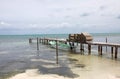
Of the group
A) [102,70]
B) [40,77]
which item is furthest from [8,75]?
[102,70]

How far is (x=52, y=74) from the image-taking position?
64.8 feet

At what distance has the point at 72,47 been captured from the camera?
145ft

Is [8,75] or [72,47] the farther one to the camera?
[72,47]

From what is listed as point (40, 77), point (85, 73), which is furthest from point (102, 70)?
point (40, 77)

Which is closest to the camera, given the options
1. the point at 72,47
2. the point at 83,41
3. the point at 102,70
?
the point at 102,70

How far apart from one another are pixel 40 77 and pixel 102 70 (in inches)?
251

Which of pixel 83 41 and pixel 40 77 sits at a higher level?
pixel 83 41

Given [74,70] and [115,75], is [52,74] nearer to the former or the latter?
[74,70]

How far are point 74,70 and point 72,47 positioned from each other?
22852 mm

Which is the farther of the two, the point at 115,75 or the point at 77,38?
the point at 77,38

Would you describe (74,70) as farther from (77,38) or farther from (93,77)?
(77,38)

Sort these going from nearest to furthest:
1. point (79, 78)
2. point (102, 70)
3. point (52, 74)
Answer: point (79, 78) → point (52, 74) → point (102, 70)

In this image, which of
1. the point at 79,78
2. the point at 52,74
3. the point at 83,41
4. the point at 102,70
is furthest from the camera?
the point at 83,41

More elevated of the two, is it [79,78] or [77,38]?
[77,38]
